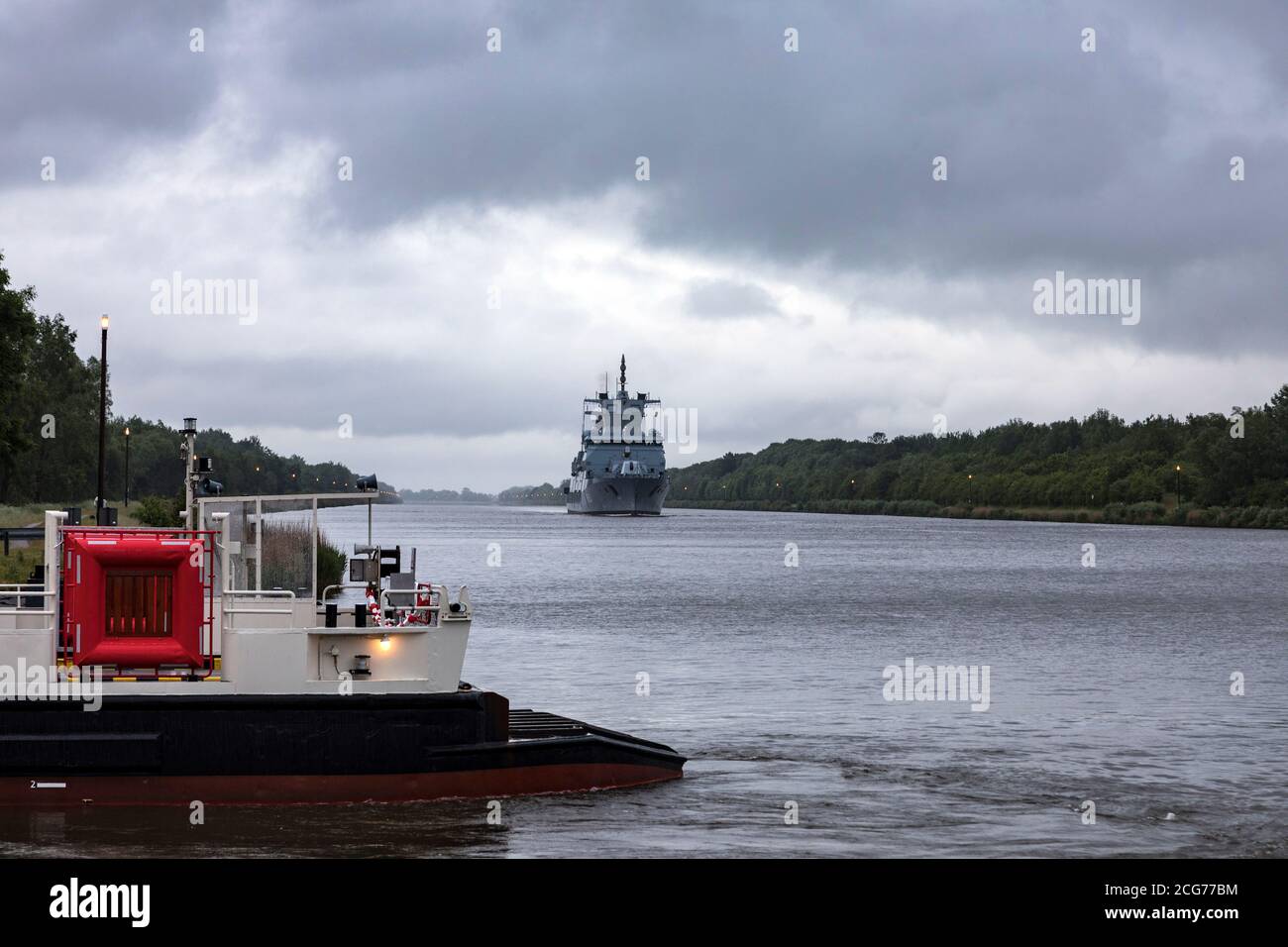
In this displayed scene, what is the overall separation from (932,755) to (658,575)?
5465cm

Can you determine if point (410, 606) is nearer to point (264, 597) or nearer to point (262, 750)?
point (264, 597)

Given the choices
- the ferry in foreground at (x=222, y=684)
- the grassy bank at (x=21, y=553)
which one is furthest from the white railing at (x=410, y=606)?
the grassy bank at (x=21, y=553)

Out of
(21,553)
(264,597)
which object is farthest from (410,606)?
(21,553)

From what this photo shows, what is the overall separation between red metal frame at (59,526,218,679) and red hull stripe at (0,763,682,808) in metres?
1.20

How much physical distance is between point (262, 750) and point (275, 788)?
450 millimetres

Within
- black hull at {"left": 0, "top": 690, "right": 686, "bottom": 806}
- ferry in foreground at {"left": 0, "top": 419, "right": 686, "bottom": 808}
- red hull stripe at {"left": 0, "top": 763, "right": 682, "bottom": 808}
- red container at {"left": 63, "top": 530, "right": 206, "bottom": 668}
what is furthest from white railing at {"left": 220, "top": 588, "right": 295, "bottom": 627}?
red hull stripe at {"left": 0, "top": 763, "right": 682, "bottom": 808}

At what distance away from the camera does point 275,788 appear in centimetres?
1653

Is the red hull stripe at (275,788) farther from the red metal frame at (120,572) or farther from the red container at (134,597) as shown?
the red container at (134,597)

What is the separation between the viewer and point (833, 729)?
86.2 ft

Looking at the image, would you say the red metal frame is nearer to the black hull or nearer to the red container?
the red container

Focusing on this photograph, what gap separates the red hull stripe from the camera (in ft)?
53.0
